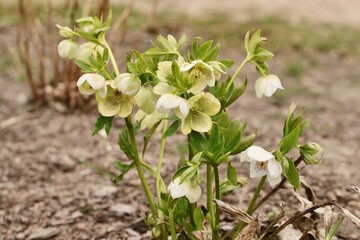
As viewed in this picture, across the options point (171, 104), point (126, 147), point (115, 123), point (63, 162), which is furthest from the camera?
point (115, 123)

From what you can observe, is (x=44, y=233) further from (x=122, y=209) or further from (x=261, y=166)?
(x=261, y=166)

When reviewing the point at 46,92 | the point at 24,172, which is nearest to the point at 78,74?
the point at 46,92

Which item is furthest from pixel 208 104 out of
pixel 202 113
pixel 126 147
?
pixel 126 147

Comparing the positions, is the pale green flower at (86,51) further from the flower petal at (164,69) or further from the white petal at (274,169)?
the white petal at (274,169)

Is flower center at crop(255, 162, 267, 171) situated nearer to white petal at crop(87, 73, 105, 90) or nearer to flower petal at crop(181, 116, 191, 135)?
flower petal at crop(181, 116, 191, 135)

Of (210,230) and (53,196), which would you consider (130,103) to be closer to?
(210,230)

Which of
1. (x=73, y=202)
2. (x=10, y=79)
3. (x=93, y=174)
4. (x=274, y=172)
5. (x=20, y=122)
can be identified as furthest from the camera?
(x=10, y=79)
